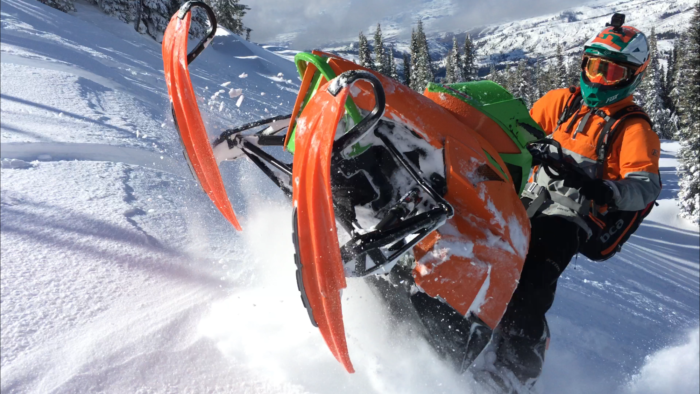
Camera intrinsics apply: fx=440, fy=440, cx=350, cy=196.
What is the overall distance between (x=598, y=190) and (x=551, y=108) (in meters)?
1.48

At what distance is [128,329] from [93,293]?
1.26 feet

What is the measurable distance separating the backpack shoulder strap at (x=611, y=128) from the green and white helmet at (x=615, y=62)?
0.15m

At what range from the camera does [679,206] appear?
26.1m

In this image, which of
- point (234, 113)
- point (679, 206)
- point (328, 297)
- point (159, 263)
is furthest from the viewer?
point (679, 206)

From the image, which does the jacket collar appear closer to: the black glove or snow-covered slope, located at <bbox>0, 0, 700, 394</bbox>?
the black glove

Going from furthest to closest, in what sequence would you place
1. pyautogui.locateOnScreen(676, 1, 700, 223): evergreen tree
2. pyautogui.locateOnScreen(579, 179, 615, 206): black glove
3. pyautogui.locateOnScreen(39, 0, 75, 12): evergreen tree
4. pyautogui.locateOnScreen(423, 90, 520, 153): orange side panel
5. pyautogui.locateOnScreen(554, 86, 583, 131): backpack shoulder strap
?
pyautogui.locateOnScreen(676, 1, 700, 223): evergreen tree
pyautogui.locateOnScreen(39, 0, 75, 12): evergreen tree
pyautogui.locateOnScreen(554, 86, 583, 131): backpack shoulder strap
pyautogui.locateOnScreen(579, 179, 615, 206): black glove
pyautogui.locateOnScreen(423, 90, 520, 153): orange side panel

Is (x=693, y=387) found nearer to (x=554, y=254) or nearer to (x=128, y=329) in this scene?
(x=554, y=254)

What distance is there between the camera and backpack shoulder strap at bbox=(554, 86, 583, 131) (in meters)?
3.65

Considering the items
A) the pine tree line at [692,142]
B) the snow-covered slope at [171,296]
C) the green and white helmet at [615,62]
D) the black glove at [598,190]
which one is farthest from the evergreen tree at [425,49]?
the black glove at [598,190]

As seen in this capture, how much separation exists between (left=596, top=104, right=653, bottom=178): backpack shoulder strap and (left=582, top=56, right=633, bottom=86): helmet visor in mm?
233

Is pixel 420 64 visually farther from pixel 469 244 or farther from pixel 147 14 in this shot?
pixel 469 244

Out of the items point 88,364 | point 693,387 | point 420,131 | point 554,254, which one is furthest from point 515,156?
point 693,387

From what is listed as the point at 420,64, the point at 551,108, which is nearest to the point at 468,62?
the point at 420,64

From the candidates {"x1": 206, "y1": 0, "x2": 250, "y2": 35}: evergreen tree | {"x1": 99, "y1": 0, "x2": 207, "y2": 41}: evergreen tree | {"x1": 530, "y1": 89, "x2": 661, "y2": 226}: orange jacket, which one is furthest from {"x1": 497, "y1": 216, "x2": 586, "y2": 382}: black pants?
{"x1": 206, "y1": 0, "x2": 250, "y2": 35}: evergreen tree
